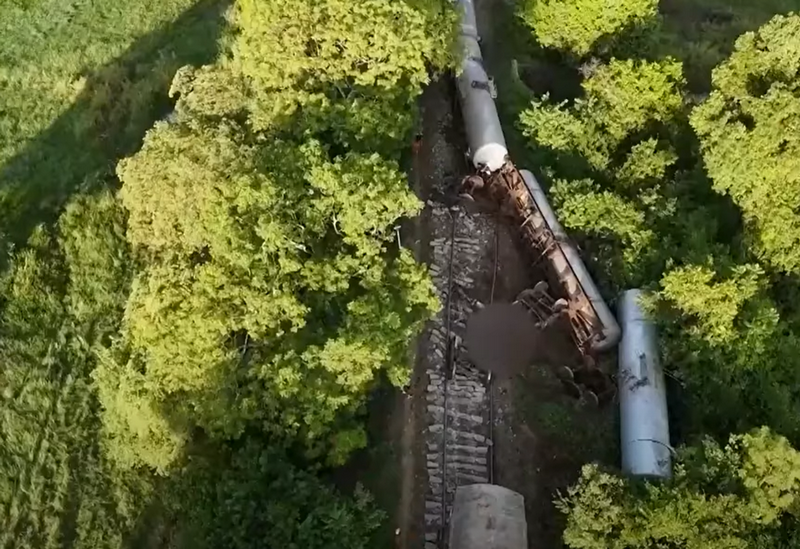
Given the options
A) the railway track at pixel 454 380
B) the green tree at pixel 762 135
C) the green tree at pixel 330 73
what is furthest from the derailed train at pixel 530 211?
the green tree at pixel 762 135

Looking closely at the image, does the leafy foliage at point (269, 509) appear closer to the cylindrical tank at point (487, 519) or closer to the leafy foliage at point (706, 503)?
the cylindrical tank at point (487, 519)

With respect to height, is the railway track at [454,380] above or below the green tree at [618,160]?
below

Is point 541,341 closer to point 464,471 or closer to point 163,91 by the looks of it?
point 464,471

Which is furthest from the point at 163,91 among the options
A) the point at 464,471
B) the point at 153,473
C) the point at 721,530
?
the point at 721,530

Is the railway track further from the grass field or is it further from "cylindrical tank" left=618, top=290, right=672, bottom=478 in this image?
the grass field

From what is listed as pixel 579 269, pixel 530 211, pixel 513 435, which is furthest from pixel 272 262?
pixel 579 269

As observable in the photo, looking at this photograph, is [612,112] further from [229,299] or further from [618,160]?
[229,299]
